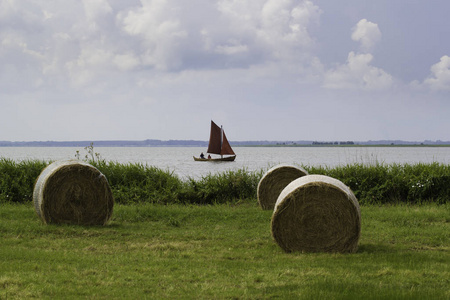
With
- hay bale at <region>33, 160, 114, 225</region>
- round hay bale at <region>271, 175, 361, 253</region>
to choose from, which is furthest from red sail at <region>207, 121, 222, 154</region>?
round hay bale at <region>271, 175, 361, 253</region>

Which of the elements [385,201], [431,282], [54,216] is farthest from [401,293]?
[385,201]

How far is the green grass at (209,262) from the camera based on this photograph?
6.34m

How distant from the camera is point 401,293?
20.4 ft

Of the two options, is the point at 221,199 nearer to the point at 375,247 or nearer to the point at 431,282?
the point at 375,247

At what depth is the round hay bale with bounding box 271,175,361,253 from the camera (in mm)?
8602

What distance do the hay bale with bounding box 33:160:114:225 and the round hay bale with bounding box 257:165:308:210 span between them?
186 inches

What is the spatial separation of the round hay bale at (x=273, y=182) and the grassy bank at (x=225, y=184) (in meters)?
1.64

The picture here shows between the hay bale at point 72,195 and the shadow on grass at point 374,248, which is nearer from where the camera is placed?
the shadow on grass at point 374,248

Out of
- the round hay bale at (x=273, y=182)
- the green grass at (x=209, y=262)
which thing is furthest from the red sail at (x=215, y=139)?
the green grass at (x=209, y=262)

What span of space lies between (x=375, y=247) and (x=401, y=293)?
300 cm

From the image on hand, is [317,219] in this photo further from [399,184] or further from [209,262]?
[399,184]

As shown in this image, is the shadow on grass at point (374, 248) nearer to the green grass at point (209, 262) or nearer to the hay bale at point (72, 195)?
the green grass at point (209, 262)

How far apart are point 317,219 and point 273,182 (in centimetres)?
569

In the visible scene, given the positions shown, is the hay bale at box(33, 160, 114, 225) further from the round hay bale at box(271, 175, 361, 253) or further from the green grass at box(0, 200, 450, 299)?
the round hay bale at box(271, 175, 361, 253)
